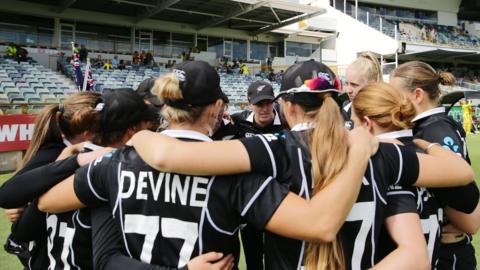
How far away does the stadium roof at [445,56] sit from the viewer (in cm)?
3624

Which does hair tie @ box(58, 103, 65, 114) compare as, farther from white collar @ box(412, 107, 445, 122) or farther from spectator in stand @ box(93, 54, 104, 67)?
spectator in stand @ box(93, 54, 104, 67)

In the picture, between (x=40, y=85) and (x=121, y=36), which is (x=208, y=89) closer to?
(x=40, y=85)

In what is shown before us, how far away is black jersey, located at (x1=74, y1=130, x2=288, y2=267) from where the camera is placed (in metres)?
1.48

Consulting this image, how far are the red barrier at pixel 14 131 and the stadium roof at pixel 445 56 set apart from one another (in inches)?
1268

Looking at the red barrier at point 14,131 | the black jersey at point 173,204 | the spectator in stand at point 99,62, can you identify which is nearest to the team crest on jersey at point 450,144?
the black jersey at point 173,204

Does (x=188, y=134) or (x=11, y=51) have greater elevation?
(x=11, y=51)

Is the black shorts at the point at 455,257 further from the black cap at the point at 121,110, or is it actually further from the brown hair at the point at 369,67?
the black cap at the point at 121,110

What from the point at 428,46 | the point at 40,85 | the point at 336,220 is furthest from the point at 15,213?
the point at 428,46

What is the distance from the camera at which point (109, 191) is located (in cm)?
→ 163

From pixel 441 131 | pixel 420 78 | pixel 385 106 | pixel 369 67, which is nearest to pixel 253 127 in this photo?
pixel 369 67

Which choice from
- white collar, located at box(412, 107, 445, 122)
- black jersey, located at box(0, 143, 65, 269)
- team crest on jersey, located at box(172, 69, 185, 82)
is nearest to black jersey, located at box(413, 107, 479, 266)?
white collar, located at box(412, 107, 445, 122)

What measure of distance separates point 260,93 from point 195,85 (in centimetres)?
266

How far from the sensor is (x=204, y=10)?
25.2m

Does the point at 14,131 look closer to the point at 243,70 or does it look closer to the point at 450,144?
the point at 450,144
